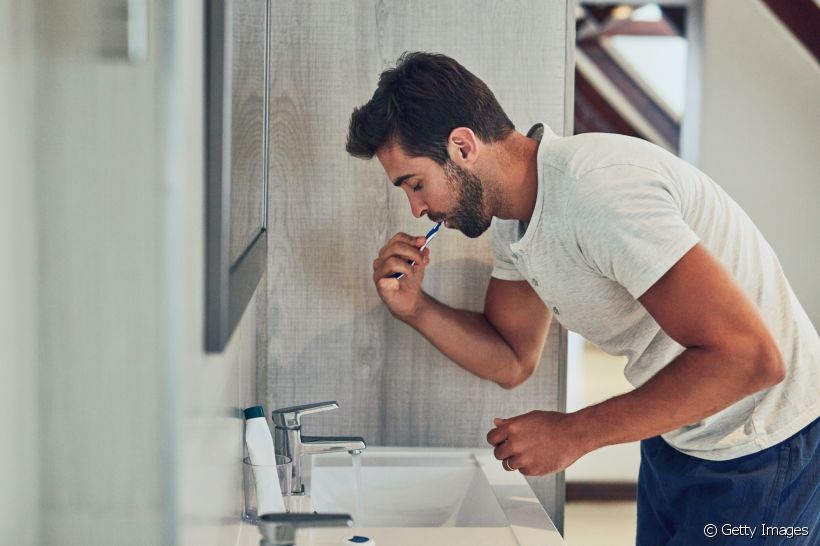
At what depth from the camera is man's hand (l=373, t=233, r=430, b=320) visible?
1601 mm

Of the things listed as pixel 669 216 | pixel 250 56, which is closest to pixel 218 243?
pixel 250 56

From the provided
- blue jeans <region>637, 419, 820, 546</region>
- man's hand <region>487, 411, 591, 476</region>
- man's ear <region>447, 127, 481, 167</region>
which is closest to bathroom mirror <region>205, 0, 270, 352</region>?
man's ear <region>447, 127, 481, 167</region>

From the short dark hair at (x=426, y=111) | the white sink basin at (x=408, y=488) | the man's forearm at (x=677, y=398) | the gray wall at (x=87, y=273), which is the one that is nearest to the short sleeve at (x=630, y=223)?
the man's forearm at (x=677, y=398)

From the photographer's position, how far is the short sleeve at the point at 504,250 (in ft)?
5.22

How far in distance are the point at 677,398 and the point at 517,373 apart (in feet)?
1.58

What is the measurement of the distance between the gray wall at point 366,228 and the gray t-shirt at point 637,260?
26 centimetres

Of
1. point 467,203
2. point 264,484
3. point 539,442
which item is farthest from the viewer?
point 467,203

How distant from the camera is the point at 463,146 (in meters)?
1.44

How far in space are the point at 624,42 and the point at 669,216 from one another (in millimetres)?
6583

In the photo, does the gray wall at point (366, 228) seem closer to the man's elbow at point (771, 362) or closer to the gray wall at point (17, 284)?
the man's elbow at point (771, 362)

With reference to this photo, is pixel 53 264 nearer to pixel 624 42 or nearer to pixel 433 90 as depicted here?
pixel 433 90

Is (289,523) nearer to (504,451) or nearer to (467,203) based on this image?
(504,451)

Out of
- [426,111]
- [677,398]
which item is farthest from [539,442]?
[426,111]

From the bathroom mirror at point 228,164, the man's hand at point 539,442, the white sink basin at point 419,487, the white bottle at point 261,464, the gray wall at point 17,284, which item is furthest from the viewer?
the white sink basin at point 419,487
